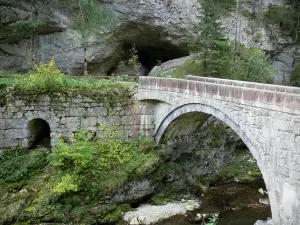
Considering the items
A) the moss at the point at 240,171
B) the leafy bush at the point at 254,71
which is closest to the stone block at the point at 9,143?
the moss at the point at 240,171

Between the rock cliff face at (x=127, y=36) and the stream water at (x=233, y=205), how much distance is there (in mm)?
12352

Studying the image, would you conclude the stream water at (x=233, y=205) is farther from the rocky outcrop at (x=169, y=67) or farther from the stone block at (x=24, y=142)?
the rocky outcrop at (x=169, y=67)

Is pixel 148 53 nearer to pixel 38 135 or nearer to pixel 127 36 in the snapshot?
pixel 127 36

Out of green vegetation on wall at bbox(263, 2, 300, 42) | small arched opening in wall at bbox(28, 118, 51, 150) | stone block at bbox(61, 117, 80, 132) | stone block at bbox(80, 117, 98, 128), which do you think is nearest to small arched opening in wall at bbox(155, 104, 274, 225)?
stone block at bbox(80, 117, 98, 128)

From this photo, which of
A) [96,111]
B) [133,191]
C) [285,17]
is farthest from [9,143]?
[285,17]

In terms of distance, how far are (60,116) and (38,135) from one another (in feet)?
6.81

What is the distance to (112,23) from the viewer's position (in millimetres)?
22250

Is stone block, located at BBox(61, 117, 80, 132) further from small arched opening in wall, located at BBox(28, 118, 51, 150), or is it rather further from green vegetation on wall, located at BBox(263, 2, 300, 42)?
green vegetation on wall, located at BBox(263, 2, 300, 42)

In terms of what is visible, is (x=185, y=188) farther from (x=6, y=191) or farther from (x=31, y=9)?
(x=31, y=9)

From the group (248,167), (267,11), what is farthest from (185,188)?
(267,11)

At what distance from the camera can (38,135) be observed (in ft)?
50.7

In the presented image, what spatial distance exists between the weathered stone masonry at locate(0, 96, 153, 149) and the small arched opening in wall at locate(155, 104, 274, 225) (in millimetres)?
1984

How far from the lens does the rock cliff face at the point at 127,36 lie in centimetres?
2145

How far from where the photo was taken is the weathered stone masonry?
14.0m
